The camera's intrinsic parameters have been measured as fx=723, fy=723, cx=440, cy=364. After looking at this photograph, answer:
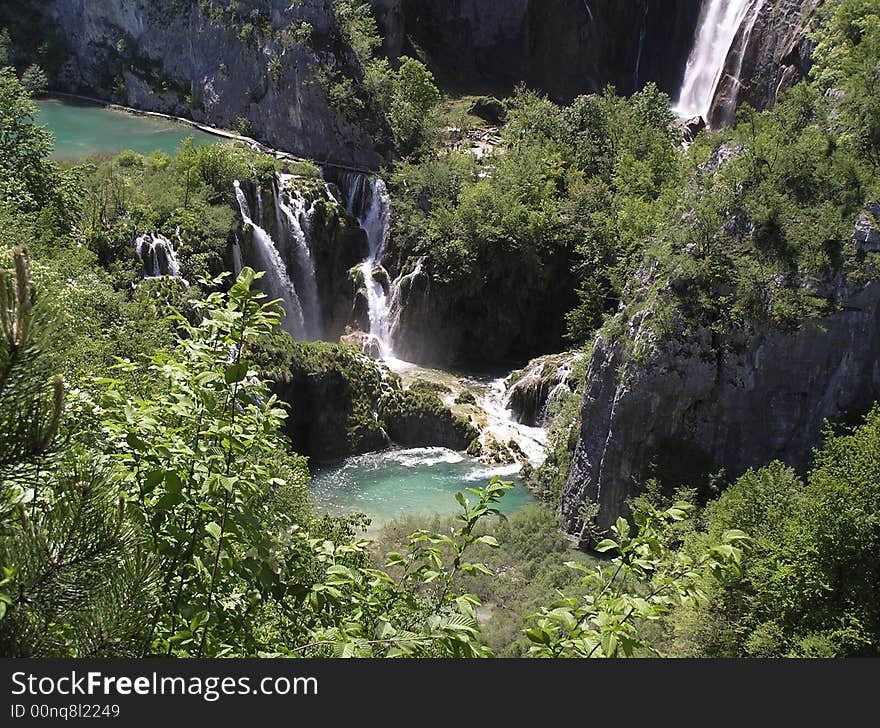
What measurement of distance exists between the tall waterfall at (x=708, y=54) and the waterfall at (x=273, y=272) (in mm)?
25594

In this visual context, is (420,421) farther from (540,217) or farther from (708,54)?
(708,54)

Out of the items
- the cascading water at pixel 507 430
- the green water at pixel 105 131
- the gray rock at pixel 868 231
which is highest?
the green water at pixel 105 131

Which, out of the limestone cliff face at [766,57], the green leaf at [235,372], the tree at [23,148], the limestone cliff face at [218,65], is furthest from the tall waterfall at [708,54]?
the green leaf at [235,372]

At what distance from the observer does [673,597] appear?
3.62 m

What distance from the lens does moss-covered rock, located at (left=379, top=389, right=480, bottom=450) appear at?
23.3 m

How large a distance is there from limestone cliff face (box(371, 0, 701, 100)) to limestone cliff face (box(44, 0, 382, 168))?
10949 millimetres

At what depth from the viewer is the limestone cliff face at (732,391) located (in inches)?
615

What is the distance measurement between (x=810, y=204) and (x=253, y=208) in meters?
19.1

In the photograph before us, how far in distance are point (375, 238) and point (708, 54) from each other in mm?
23720

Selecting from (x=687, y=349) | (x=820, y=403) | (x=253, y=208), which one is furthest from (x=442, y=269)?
(x=820, y=403)

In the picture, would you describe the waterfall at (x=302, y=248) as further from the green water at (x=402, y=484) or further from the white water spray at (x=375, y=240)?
the green water at (x=402, y=484)

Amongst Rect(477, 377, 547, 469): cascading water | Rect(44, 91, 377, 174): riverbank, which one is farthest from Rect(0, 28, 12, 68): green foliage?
Rect(477, 377, 547, 469): cascading water

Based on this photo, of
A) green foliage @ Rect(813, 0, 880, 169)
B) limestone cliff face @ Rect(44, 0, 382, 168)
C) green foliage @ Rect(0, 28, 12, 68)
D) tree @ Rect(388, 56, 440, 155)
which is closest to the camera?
green foliage @ Rect(813, 0, 880, 169)

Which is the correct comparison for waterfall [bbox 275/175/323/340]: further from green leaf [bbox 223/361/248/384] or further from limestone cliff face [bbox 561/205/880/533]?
green leaf [bbox 223/361/248/384]
